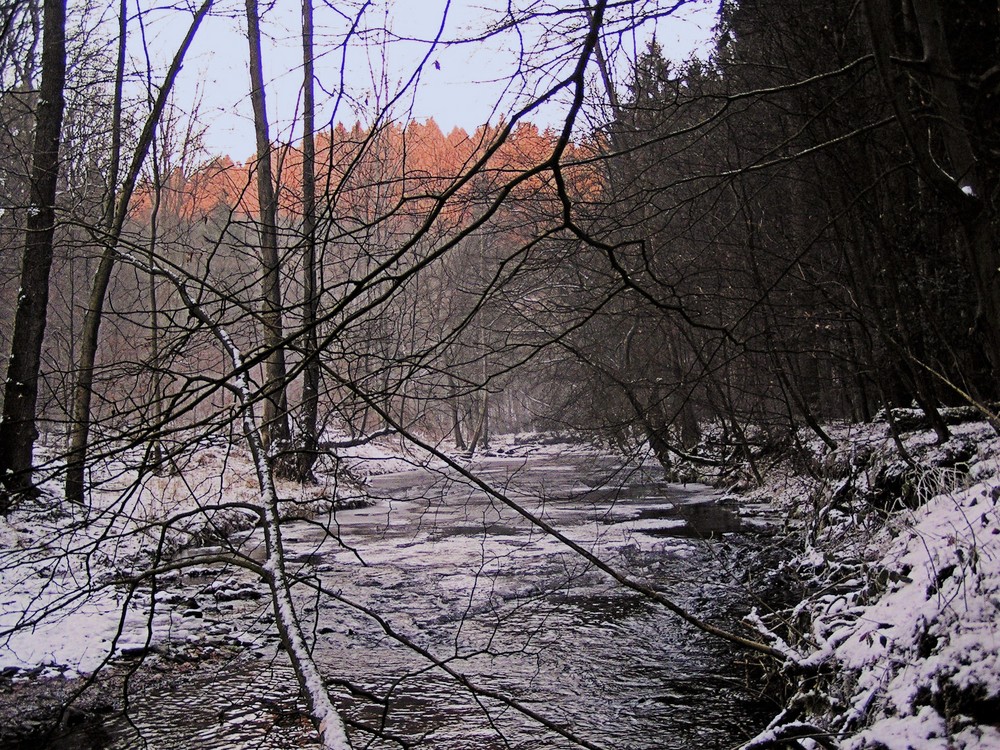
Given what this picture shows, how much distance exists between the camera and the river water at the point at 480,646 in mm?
4746

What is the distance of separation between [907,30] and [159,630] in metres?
8.33

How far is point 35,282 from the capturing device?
988 centimetres

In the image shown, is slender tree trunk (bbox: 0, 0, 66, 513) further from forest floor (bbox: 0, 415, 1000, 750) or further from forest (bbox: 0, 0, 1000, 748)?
forest floor (bbox: 0, 415, 1000, 750)

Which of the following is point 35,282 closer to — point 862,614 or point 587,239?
point 862,614

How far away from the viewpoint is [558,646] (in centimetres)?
638

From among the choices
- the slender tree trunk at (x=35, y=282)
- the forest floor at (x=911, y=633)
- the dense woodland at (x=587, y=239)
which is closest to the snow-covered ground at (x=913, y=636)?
the forest floor at (x=911, y=633)

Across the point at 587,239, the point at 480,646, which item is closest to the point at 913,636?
the point at 587,239

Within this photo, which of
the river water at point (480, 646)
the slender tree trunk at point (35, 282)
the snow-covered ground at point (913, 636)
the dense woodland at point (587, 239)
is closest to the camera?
the dense woodland at point (587, 239)

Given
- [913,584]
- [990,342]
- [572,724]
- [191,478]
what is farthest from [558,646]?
[191,478]

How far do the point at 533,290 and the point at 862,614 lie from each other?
5009 mm

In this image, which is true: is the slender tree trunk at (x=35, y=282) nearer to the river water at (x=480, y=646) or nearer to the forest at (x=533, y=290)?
the forest at (x=533, y=290)

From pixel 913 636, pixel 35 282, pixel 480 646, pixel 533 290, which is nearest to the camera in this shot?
pixel 913 636

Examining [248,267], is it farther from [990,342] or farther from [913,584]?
[990,342]

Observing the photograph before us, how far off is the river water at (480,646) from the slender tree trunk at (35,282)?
2965 mm
